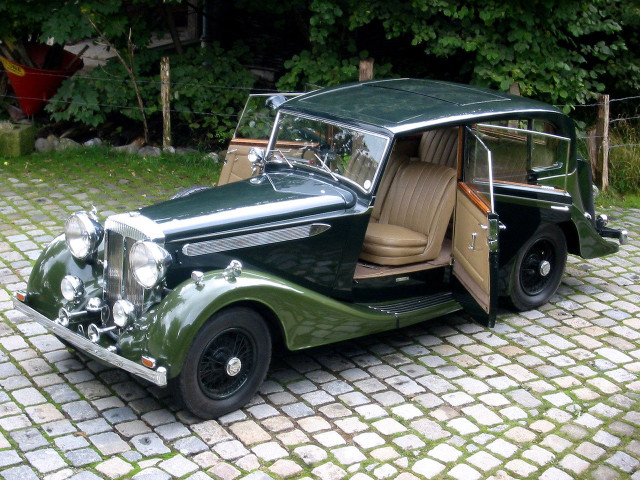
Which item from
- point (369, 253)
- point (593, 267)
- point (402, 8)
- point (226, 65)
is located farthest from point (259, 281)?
point (226, 65)

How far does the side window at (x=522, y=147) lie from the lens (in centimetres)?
635

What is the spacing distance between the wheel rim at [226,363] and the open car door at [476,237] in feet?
5.54

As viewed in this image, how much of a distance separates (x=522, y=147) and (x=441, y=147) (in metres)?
0.63

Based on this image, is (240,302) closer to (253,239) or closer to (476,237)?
(253,239)

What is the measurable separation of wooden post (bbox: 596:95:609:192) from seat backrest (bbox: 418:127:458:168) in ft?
13.5

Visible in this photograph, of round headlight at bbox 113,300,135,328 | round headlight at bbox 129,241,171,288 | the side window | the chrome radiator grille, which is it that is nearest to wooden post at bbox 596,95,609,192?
the side window

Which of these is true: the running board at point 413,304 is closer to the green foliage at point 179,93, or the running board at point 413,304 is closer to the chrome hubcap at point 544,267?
the chrome hubcap at point 544,267

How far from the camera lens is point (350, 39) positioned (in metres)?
10.5

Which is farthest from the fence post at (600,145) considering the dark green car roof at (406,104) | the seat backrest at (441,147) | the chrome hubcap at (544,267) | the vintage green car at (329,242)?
the seat backrest at (441,147)

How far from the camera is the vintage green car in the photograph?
194 inches

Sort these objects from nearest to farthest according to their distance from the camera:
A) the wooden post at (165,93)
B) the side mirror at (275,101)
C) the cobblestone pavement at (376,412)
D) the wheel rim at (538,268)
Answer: the cobblestone pavement at (376,412), the wheel rim at (538,268), the side mirror at (275,101), the wooden post at (165,93)

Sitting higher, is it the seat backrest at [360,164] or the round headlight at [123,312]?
the seat backrest at [360,164]

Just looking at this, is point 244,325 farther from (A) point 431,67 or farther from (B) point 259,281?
(A) point 431,67

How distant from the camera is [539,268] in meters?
6.77
